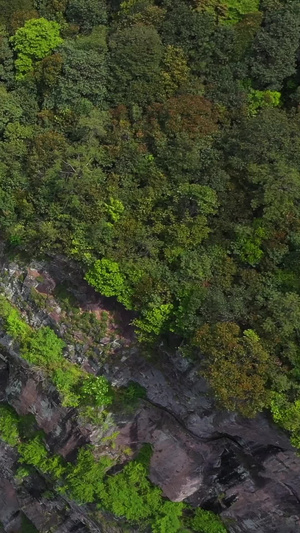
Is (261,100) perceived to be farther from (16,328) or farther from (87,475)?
(87,475)

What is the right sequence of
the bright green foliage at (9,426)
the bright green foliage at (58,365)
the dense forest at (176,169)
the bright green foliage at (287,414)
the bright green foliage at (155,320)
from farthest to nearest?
the bright green foliage at (9,426) → the bright green foliage at (58,365) → the bright green foliage at (155,320) → the dense forest at (176,169) → the bright green foliage at (287,414)

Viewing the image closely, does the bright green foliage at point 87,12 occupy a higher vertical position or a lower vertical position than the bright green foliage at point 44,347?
higher

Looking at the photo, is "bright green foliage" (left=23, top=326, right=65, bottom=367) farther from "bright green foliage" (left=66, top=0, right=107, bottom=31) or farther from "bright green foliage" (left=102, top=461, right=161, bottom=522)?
"bright green foliage" (left=66, top=0, right=107, bottom=31)

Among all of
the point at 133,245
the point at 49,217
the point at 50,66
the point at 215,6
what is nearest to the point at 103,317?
the point at 133,245

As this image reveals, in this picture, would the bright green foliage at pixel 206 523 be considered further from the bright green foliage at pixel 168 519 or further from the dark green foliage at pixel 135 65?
the dark green foliage at pixel 135 65

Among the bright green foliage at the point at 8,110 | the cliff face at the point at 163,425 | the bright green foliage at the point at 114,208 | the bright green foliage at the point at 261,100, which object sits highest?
the bright green foliage at the point at 261,100

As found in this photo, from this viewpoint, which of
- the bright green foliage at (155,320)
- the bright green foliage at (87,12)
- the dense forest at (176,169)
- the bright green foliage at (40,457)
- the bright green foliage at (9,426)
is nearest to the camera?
the dense forest at (176,169)

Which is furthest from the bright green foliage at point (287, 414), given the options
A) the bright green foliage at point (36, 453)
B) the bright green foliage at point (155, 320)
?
the bright green foliage at point (36, 453)
